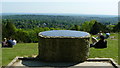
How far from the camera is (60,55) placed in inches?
409

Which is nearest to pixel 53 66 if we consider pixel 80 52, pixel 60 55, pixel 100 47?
pixel 60 55

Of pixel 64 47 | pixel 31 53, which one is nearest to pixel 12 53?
pixel 31 53

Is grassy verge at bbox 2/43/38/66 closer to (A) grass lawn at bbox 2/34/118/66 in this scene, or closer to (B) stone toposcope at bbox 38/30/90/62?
(A) grass lawn at bbox 2/34/118/66

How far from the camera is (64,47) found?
10258 mm

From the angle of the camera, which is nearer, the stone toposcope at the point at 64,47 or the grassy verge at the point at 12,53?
the stone toposcope at the point at 64,47

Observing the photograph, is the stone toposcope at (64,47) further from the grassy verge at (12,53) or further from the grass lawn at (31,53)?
the grassy verge at (12,53)

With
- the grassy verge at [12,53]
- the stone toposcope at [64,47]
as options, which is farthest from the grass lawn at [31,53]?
the stone toposcope at [64,47]

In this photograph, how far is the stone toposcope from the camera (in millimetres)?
10234

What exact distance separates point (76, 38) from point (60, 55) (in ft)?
4.67

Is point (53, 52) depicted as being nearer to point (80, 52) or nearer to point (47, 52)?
point (47, 52)

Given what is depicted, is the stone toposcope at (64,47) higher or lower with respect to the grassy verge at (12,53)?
higher

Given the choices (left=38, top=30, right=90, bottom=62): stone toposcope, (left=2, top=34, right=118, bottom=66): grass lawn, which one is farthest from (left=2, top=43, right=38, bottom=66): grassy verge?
(left=38, top=30, right=90, bottom=62): stone toposcope

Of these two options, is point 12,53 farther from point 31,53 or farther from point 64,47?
point 64,47

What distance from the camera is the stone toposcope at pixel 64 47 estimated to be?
10.2 meters
